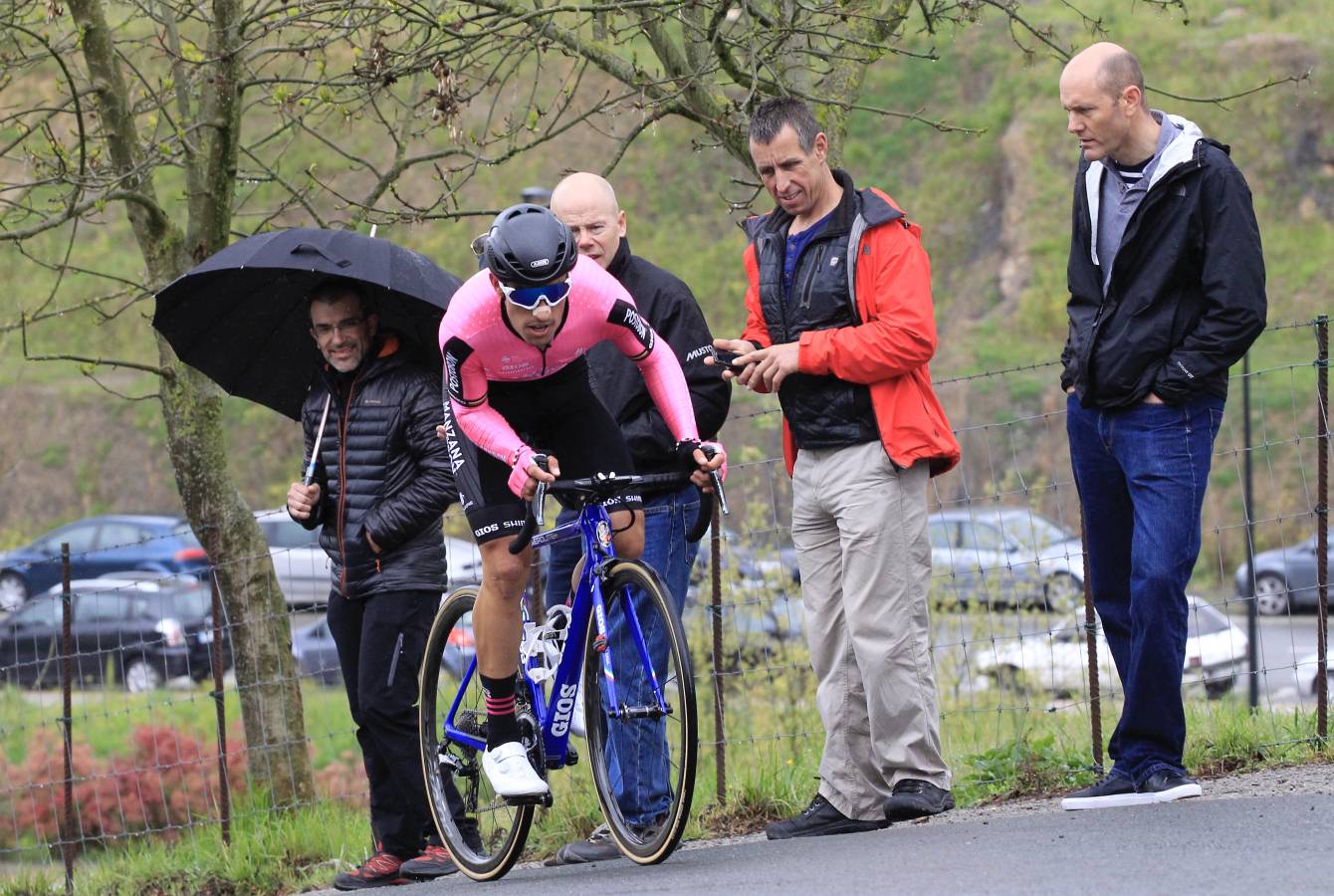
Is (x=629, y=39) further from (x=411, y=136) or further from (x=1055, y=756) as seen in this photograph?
(x=1055, y=756)

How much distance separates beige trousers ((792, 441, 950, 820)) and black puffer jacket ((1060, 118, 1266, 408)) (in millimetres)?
764

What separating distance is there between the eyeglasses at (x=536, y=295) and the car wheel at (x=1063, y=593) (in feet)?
34.0

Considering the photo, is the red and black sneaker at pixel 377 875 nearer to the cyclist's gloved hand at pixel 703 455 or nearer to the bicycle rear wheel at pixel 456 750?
the bicycle rear wheel at pixel 456 750

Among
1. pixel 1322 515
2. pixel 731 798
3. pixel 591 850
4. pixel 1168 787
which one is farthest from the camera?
pixel 731 798

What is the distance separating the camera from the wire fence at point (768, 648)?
25.8 ft

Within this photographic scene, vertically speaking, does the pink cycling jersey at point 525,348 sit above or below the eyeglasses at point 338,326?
below

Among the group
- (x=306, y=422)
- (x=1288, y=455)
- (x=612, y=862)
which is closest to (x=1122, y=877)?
(x=612, y=862)

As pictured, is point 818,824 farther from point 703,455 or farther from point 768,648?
point 768,648

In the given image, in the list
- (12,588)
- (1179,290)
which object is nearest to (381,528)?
(1179,290)

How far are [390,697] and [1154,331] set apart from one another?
120 inches

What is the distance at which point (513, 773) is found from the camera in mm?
5738

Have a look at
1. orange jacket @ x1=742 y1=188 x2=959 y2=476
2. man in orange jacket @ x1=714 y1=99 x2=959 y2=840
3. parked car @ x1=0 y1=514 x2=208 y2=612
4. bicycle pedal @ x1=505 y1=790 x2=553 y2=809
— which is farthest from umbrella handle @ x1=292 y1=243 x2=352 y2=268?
parked car @ x1=0 y1=514 x2=208 y2=612

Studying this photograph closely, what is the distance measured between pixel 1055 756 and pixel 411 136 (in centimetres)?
503

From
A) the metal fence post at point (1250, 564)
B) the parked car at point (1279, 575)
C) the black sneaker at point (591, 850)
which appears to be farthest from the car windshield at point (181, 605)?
the parked car at point (1279, 575)
